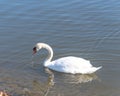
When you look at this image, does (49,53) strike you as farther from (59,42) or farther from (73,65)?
(59,42)

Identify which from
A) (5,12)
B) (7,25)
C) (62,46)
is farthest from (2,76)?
(5,12)

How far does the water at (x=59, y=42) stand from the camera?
12.5 metres

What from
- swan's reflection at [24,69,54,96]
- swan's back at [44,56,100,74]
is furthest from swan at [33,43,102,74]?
swan's reflection at [24,69,54,96]

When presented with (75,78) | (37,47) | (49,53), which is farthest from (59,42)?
(75,78)

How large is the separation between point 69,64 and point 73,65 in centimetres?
14

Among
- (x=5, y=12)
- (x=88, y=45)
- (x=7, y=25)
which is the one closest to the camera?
(x=88, y=45)

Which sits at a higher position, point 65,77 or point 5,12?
point 5,12

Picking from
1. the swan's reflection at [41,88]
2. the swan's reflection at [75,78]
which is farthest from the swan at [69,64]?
the swan's reflection at [41,88]

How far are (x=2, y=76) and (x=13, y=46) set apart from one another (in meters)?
2.05

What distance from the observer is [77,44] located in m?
14.9

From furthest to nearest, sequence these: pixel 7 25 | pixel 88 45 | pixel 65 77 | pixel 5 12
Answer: pixel 5 12 → pixel 7 25 → pixel 88 45 → pixel 65 77

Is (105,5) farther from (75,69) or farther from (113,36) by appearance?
(75,69)

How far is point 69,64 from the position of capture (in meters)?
13.5

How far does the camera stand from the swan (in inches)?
519
